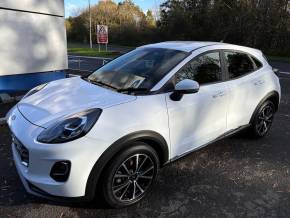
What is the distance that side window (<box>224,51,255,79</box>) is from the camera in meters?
4.26

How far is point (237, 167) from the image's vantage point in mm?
4211

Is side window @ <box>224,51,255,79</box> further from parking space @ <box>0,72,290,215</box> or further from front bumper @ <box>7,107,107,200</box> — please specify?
front bumper @ <box>7,107,107,200</box>

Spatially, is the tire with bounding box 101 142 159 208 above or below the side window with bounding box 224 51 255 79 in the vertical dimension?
below

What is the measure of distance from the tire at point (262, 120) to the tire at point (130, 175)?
2.17 metres

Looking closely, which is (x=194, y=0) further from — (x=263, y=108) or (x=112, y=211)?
(x=112, y=211)

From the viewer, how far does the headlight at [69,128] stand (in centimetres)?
276

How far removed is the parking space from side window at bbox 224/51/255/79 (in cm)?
118

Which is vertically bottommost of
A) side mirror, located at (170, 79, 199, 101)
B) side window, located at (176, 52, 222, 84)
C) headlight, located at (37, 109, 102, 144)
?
headlight, located at (37, 109, 102, 144)

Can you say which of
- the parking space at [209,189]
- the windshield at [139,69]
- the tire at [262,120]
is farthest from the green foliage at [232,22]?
the windshield at [139,69]

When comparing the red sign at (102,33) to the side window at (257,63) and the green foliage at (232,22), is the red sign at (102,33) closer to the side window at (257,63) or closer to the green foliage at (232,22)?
the green foliage at (232,22)

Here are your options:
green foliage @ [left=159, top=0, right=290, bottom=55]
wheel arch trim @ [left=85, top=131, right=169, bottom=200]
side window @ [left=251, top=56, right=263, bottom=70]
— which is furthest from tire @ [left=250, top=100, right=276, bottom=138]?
green foliage @ [left=159, top=0, right=290, bottom=55]

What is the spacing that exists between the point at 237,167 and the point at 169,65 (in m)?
1.69

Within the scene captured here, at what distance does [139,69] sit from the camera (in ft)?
12.5

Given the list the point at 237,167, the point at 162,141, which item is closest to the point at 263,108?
the point at 237,167
